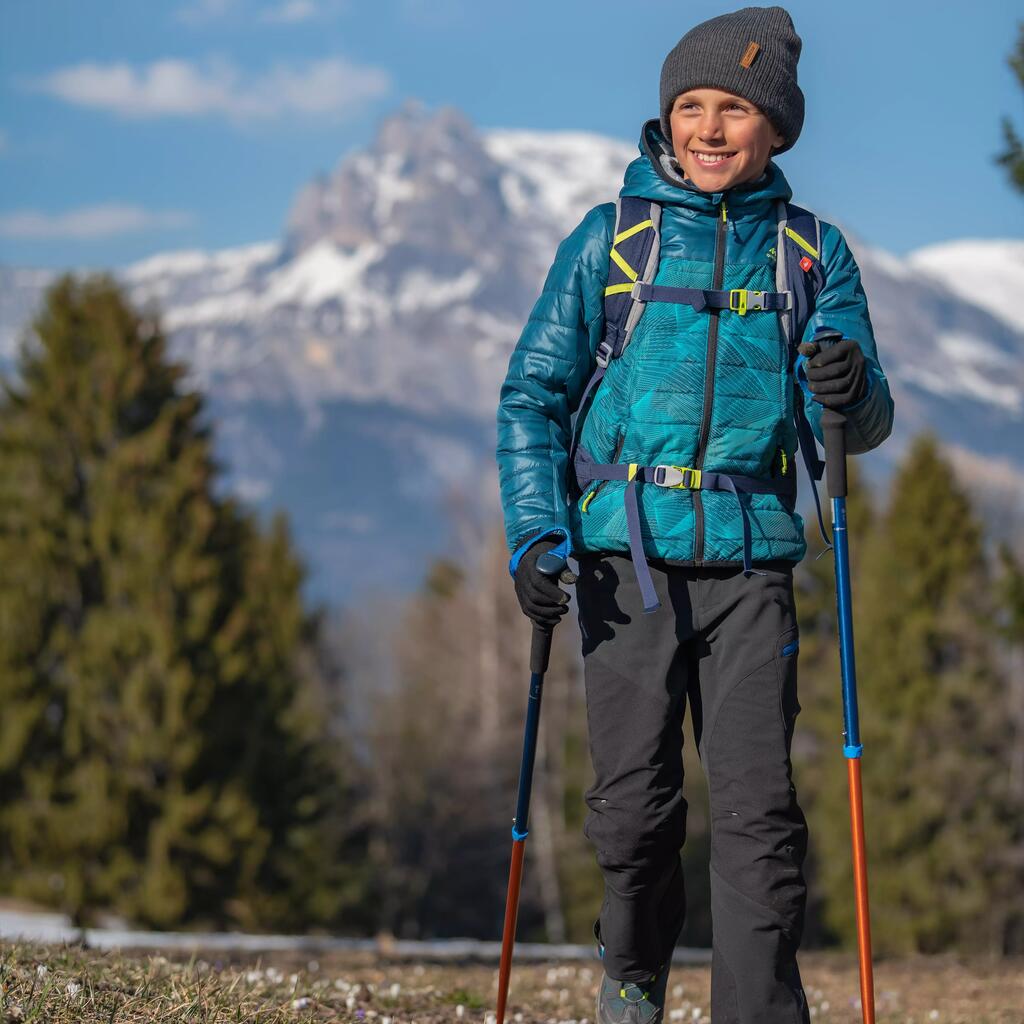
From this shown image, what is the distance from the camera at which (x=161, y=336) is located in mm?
23875

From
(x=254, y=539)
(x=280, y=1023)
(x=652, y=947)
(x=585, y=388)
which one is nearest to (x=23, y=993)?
(x=280, y=1023)

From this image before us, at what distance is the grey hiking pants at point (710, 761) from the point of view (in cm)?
386

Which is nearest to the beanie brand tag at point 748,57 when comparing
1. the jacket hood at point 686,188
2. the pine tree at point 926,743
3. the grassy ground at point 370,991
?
the jacket hood at point 686,188

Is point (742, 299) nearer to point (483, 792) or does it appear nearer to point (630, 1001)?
point (630, 1001)

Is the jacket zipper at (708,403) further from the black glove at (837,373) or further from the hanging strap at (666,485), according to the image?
the black glove at (837,373)

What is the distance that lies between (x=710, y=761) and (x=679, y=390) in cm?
98

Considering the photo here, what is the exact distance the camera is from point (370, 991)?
17.7 ft

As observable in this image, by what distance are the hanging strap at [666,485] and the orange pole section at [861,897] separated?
0.60m

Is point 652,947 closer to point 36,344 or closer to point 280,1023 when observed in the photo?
point 280,1023

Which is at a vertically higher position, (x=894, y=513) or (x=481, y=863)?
(x=894, y=513)

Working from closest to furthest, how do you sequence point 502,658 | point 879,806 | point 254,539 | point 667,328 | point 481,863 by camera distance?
point 667,328 < point 879,806 < point 254,539 < point 481,863 < point 502,658

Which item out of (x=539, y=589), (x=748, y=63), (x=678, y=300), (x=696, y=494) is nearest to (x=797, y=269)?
(x=678, y=300)

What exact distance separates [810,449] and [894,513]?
2614 centimetres

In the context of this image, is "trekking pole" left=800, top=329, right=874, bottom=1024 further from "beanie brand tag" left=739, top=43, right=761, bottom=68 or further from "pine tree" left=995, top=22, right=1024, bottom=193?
"pine tree" left=995, top=22, right=1024, bottom=193
